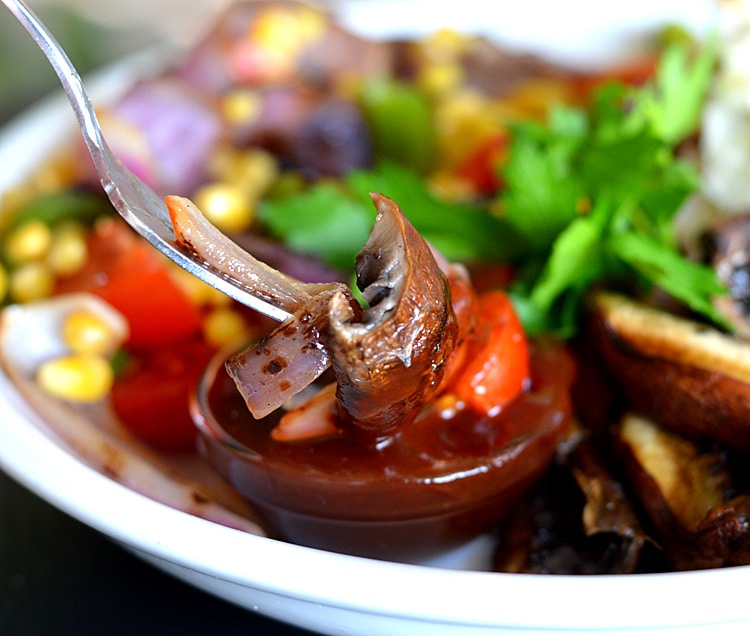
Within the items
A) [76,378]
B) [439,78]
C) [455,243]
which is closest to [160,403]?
[76,378]

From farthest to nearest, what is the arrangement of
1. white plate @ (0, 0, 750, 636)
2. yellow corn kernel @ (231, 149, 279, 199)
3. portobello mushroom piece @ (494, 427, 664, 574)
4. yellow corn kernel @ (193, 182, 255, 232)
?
1. yellow corn kernel @ (231, 149, 279, 199)
2. yellow corn kernel @ (193, 182, 255, 232)
3. portobello mushroom piece @ (494, 427, 664, 574)
4. white plate @ (0, 0, 750, 636)

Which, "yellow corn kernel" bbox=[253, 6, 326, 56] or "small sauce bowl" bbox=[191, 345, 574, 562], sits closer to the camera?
"small sauce bowl" bbox=[191, 345, 574, 562]

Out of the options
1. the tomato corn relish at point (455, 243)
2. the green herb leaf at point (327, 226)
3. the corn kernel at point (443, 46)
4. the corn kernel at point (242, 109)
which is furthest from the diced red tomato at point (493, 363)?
the corn kernel at point (443, 46)

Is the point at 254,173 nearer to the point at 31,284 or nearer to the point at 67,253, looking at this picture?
the point at 67,253

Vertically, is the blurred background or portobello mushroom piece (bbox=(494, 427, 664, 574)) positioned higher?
portobello mushroom piece (bbox=(494, 427, 664, 574))

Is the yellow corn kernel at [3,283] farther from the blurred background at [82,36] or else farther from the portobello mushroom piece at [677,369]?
the blurred background at [82,36]

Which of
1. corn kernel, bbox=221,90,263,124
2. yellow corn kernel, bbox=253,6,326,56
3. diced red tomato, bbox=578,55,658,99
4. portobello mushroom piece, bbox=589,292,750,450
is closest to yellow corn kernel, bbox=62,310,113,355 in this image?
corn kernel, bbox=221,90,263,124

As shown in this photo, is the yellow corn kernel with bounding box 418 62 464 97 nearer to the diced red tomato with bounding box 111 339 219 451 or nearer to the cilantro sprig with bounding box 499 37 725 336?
the cilantro sprig with bounding box 499 37 725 336
